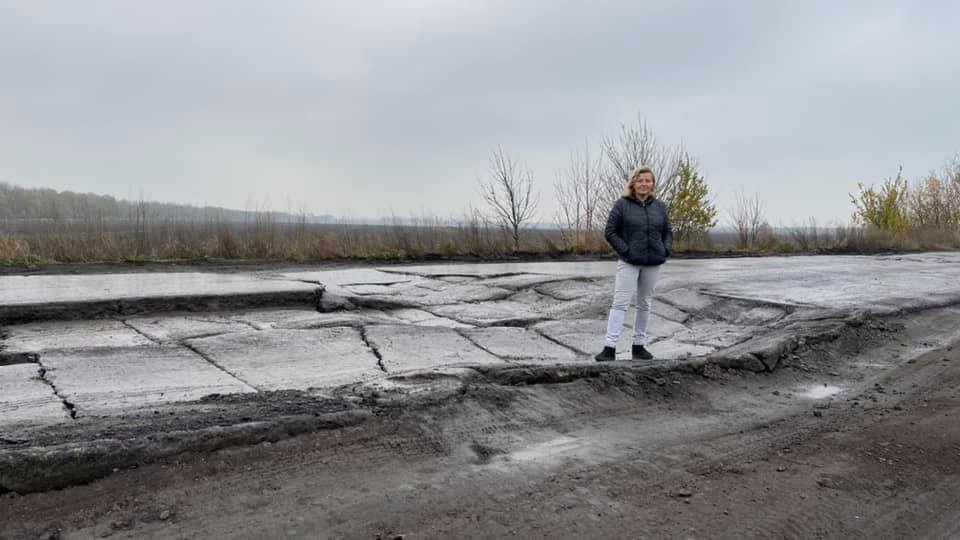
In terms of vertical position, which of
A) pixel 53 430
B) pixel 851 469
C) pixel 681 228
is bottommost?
pixel 851 469

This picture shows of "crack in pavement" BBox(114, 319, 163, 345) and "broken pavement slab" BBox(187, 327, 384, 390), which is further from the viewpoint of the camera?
"crack in pavement" BBox(114, 319, 163, 345)

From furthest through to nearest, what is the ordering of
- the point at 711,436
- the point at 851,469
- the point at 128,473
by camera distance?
the point at 711,436, the point at 851,469, the point at 128,473

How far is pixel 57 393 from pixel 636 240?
14.9 ft

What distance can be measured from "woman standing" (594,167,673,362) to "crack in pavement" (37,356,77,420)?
396 centimetres

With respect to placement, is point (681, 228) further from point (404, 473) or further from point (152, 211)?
point (404, 473)

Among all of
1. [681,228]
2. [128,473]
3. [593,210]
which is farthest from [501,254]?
[128,473]

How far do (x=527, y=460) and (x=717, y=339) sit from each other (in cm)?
412

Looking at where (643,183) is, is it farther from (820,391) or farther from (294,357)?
(294,357)

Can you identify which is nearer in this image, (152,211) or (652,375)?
(652,375)

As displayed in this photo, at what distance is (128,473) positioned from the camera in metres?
3.56

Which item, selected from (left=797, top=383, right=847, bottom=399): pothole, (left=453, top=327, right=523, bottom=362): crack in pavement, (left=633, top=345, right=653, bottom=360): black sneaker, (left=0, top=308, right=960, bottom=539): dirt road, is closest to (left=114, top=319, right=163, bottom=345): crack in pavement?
(left=453, top=327, right=523, bottom=362): crack in pavement

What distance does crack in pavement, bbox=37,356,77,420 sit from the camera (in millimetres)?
4387

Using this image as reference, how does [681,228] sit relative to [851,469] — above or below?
above

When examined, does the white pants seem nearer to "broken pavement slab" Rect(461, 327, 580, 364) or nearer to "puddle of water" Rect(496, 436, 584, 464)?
"broken pavement slab" Rect(461, 327, 580, 364)
